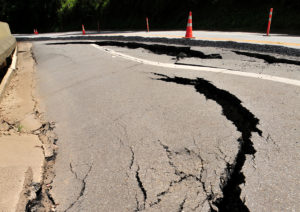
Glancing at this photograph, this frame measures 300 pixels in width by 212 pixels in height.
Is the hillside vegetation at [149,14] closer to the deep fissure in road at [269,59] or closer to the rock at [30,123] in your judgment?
the deep fissure in road at [269,59]

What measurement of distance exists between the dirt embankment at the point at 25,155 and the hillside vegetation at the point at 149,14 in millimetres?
10119

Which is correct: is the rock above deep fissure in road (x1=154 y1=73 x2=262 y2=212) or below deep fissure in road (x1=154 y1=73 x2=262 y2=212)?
below

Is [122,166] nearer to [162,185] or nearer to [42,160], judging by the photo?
[162,185]

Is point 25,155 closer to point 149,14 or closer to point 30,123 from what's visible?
point 30,123

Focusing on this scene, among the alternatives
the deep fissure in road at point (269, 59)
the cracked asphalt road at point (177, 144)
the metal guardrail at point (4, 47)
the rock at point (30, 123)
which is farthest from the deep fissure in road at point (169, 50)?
the rock at point (30, 123)

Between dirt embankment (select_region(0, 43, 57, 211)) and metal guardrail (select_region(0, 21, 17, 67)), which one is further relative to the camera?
metal guardrail (select_region(0, 21, 17, 67))

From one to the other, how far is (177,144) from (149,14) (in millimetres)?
16687

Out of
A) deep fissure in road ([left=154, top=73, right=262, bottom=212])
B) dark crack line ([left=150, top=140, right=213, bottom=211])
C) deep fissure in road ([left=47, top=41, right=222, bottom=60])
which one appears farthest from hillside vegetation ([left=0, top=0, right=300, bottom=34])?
dark crack line ([left=150, top=140, right=213, bottom=211])

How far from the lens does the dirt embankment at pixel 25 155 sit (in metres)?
1.88

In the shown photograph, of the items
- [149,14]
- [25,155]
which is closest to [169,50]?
[25,155]

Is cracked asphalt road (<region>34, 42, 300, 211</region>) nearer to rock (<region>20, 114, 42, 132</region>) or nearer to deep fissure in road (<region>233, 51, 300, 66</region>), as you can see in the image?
rock (<region>20, 114, 42, 132</region>)

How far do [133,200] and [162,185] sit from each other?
0.25 meters

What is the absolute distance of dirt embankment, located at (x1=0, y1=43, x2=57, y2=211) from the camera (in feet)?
6.16

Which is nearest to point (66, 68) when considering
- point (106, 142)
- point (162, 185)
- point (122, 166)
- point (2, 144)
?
point (2, 144)
